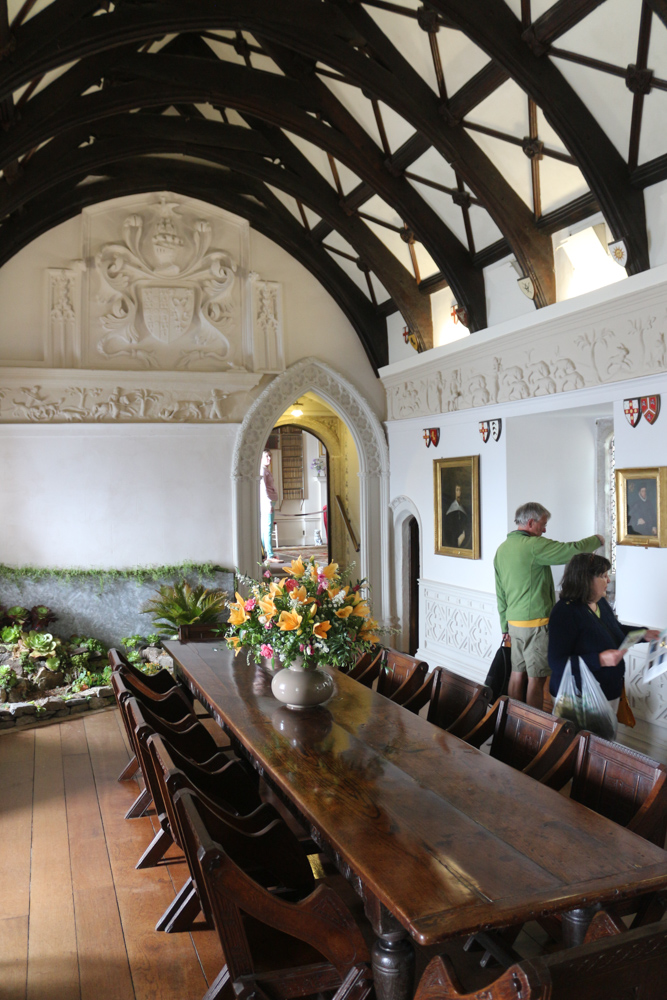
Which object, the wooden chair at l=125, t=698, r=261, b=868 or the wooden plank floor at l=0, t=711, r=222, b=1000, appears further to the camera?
the wooden chair at l=125, t=698, r=261, b=868

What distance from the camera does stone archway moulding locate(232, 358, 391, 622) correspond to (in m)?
9.97

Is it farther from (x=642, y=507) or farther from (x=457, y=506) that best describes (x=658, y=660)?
(x=457, y=506)

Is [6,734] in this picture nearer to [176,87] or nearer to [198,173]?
[176,87]

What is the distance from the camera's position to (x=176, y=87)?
7.04 meters

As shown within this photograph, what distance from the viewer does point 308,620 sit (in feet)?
12.6

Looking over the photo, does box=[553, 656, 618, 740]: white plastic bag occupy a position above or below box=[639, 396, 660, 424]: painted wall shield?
below

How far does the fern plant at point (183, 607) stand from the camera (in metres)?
9.00

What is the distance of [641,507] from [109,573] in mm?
6241

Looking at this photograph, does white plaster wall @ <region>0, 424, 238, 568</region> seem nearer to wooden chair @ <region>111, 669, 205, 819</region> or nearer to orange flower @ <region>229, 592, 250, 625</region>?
wooden chair @ <region>111, 669, 205, 819</region>

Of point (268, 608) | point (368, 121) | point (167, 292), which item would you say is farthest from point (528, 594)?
point (167, 292)

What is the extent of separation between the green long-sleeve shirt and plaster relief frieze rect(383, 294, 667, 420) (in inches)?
57.0

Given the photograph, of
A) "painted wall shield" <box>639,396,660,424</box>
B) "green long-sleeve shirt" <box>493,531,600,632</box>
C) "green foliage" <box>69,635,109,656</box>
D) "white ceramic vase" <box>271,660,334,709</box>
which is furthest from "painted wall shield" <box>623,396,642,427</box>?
"green foliage" <box>69,635,109,656</box>

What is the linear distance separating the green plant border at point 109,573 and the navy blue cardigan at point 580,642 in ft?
19.6

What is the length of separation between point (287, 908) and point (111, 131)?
8.05 metres
